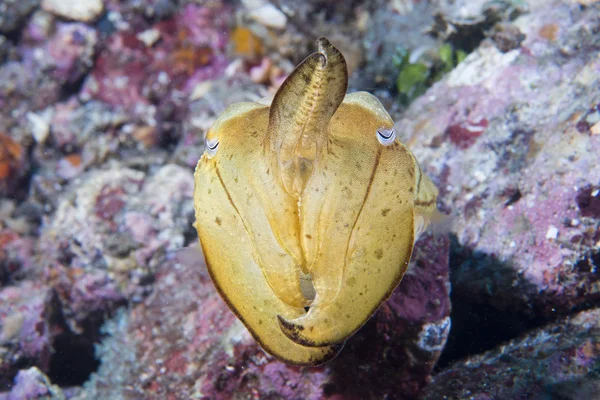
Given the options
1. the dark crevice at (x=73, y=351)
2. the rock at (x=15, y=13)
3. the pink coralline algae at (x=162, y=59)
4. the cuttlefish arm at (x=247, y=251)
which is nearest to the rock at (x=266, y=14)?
the pink coralline algae at (x=162, y=59)

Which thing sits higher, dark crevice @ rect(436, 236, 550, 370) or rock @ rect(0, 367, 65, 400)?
dark crevice @ rect(436, 236, 550, 370)

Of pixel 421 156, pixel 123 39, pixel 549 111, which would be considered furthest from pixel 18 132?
pixel 549 111

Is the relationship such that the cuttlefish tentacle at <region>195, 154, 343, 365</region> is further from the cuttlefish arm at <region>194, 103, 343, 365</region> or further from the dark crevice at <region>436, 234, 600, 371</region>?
the dark crevice at <region>436, 234, 600, 371</region>

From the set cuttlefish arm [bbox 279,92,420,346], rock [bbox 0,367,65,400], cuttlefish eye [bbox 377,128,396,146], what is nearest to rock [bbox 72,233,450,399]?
rock [bbox 0,367,65,400]

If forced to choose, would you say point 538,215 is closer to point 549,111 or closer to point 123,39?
point 549,111

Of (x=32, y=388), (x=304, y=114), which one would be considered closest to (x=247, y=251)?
(x=304, y=114)

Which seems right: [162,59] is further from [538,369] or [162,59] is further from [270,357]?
[538,369]
